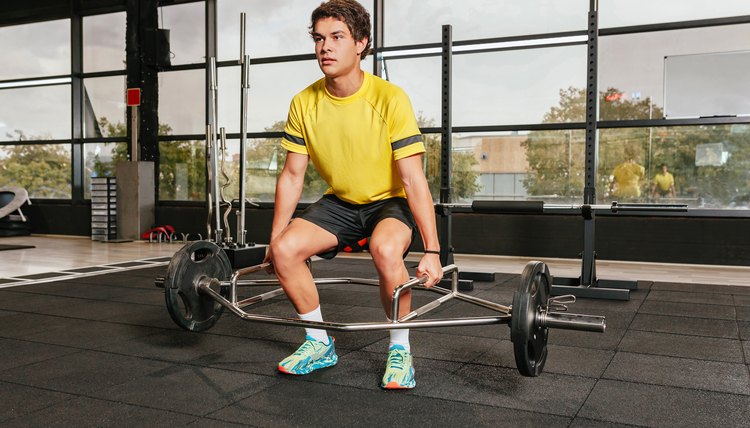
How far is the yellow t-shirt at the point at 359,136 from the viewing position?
199 centimetres

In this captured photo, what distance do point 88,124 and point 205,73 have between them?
1.77 m

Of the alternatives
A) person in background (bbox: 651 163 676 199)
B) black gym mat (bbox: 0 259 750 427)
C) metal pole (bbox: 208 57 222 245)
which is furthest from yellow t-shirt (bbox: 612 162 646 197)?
metal pole (bbox: 208 57 222 245)

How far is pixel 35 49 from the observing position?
8.16 metres

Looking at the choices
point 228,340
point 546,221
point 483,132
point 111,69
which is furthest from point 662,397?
point 111,69

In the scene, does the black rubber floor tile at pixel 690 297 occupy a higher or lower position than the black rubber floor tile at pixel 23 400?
higher

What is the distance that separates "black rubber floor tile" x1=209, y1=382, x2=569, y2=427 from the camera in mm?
1652

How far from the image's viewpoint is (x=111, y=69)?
7.67 m

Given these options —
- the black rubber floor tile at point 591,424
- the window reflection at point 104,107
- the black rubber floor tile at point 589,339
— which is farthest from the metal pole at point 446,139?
the window reflection at point 104,107

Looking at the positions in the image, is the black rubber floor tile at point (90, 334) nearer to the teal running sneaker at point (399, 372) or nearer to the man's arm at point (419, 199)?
the teal running sneaker at point (399, 372)

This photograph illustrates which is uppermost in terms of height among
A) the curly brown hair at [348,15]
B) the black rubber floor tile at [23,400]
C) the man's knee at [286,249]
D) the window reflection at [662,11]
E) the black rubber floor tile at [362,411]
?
the window reflection at [662,11]

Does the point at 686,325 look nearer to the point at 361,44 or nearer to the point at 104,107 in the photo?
the point at 361,44

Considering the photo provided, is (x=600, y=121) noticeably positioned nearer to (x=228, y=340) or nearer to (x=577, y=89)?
(x=577, y=89)

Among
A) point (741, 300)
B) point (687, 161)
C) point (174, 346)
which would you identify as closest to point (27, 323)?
point (174, 346)

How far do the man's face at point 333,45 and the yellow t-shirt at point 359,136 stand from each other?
13 centimetres
